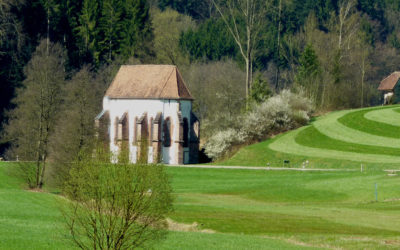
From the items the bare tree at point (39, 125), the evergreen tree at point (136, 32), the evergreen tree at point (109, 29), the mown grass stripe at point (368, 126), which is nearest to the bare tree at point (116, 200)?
the bare tree at point (39, 125)

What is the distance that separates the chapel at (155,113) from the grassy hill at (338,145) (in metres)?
6.70

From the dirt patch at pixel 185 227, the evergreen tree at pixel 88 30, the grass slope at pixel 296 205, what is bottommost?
the dirt patch at pixel 185 227

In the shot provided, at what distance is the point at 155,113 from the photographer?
251ft

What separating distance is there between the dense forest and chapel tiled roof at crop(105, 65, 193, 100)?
3.54 meters

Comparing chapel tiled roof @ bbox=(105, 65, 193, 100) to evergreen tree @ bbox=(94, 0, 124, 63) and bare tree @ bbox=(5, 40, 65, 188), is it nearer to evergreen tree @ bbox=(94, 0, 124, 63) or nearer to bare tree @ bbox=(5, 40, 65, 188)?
bare tree @ bbox=(5, 40, 65, 188)

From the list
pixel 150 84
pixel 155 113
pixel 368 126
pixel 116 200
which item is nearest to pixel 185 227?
pixel 116 200

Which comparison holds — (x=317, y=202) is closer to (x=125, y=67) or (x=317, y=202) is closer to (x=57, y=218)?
(x=57, y=218)

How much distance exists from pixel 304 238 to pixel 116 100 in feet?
169

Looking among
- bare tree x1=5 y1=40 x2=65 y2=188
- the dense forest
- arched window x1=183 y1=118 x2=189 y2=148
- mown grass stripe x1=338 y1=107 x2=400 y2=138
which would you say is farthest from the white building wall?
mown grass stripe x1=338 y1=107 x2=400 y2=138

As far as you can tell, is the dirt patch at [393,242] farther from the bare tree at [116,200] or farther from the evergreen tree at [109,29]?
the evergreen tree at [109,29]

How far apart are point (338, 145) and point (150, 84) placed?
20.8 m

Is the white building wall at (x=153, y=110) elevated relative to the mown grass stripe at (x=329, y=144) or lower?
elevated

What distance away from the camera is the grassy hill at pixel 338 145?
62594 mm

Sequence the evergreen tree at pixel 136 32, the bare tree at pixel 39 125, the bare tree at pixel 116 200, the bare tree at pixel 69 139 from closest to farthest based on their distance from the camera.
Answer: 1. the bare tree at pixel 116 200
2. the bare tree at pixel 69 139
3. the bare tree at pixel 39 125
4. the evergreen tree at pixel 136 32
